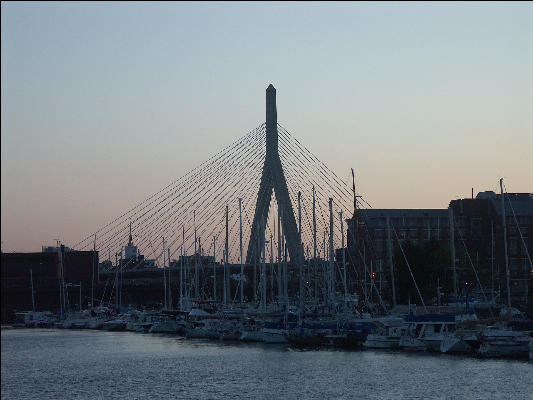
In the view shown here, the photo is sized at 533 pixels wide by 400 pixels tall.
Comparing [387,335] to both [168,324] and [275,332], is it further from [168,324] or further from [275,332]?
[168,324]

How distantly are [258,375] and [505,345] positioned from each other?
1862 cm

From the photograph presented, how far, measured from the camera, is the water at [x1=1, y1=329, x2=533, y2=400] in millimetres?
41750

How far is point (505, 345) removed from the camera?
5409cm

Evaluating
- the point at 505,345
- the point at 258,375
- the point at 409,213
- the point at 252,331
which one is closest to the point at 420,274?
the point at 252,331

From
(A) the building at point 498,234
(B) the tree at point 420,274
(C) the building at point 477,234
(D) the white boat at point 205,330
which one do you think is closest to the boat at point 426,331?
(B) the tree at point 420,274

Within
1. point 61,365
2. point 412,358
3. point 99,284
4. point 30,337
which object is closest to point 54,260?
point 99,284

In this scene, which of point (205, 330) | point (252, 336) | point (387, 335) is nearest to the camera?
point (387, 335)

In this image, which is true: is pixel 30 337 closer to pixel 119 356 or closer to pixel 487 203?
pixel 119 356

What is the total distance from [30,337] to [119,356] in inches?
1348

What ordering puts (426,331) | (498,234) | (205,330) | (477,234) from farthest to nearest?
(477,234), (498,234), (205,330), (426,331)

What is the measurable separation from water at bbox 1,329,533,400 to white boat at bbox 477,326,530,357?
1.21m

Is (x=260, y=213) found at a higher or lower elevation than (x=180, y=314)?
higher

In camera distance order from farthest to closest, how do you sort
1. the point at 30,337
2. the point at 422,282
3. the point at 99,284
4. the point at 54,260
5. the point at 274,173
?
the point at 99,284 → the point at 54,260 → the point at 30,337 → the point at 422,282 → the point at 274,173

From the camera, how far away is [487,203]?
421 ft
